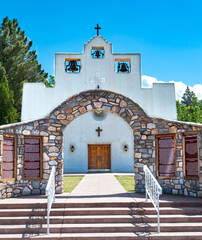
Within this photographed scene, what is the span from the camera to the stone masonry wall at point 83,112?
347 inches

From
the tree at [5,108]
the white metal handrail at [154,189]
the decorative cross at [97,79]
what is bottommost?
the white metal handrail at [154,189]

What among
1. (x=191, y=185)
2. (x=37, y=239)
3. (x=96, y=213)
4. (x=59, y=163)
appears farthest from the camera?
(x=59, y=163)

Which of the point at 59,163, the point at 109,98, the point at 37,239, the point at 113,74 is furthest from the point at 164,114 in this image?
the point at 37,239

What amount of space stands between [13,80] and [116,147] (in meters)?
10.3

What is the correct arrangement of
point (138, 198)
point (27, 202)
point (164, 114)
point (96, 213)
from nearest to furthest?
point (96, 213), point (27, 202), point (138, 198), point (164, 114)

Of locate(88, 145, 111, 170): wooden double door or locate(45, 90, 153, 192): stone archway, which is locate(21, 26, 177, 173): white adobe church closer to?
locate(45, 90, 153, 192): stone archway

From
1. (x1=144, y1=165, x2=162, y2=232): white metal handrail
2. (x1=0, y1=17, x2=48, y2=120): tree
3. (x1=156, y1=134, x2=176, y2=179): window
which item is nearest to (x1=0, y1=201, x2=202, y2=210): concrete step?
(x1=144, y1=165, x2=162, y2=232): white metal handrail

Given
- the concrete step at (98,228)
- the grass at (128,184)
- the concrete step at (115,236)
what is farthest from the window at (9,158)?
the grass at (128,184)

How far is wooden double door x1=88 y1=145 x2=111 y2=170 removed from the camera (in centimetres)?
2023

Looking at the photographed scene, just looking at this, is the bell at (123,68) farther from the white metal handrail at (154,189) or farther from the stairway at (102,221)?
the stairway at (102,221)

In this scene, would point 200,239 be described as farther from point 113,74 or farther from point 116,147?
point 116,147

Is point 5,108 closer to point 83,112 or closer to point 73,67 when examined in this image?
point 73,67

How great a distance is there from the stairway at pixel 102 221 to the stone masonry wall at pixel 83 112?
1.69 m

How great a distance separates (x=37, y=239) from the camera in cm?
583
